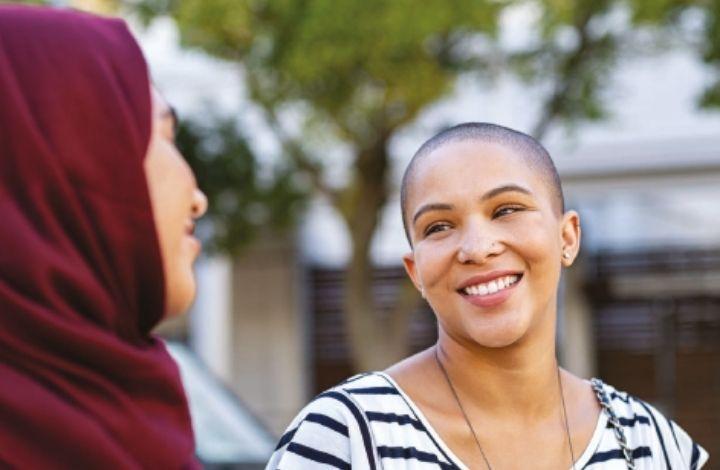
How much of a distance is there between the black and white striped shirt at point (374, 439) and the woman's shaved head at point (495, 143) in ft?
1.06

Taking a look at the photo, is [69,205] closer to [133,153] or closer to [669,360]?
[133,153]

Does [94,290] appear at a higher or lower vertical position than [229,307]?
higher

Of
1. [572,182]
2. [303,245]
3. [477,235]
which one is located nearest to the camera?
[477,235]

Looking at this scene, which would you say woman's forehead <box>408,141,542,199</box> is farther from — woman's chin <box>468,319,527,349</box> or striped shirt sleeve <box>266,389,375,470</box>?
striped shirt sleeve <box>266,389,375,470</box>

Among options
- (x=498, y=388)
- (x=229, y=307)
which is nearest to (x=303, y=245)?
(x=229, y=307)

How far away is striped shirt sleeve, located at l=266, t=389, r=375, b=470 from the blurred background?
8.68m

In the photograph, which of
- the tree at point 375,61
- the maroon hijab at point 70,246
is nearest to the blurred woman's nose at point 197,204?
the maroon hijab at point 70,246

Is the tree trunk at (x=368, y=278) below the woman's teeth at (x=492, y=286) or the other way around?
below

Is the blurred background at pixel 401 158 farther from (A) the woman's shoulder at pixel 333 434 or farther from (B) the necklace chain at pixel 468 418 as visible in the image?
(A) the woman's shoulder at pixel 333 434

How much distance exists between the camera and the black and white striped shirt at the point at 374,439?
7.20 feet

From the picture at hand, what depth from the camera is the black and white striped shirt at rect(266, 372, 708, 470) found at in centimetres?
220

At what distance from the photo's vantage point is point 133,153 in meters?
1.59

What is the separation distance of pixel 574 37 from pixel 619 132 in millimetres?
2818

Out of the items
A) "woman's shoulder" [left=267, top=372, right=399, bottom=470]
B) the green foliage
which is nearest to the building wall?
the green foliage
